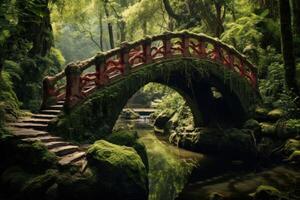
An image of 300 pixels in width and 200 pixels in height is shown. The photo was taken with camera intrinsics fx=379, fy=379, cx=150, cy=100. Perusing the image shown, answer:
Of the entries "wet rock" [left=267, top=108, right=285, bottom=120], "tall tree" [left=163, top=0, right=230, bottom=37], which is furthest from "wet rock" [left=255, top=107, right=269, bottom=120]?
"tall tree" [left=163, top=0, right=230, bottom=37]

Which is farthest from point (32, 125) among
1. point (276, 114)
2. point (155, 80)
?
point (276, 114)

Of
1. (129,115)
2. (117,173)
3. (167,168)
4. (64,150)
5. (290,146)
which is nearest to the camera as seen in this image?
(117,173)

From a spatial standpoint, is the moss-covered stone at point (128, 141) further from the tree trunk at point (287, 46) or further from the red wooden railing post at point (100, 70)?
the tree trunk at point (287, 46)

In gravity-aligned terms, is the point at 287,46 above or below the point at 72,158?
above

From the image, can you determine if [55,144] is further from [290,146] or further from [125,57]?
[290,146]

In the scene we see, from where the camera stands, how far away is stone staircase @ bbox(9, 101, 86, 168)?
1117cm

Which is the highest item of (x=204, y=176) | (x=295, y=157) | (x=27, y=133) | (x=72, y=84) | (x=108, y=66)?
(x=108, y=66)

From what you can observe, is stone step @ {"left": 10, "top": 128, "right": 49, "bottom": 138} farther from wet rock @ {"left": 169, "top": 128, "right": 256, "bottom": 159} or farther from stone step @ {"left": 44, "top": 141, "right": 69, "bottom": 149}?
wet rock @ {"left": 169, "top": 128, "right": 256, "bottom": 159}

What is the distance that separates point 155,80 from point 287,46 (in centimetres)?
627

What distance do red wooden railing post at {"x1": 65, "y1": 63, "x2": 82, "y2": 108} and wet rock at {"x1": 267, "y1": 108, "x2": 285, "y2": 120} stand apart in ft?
36.6

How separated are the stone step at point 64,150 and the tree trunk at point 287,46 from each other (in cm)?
1065

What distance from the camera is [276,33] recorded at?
2386 centimetres

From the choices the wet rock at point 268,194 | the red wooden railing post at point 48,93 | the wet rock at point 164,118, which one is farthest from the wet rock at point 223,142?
the red wooden railing post at point 48,93

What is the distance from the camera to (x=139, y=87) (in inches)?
624
